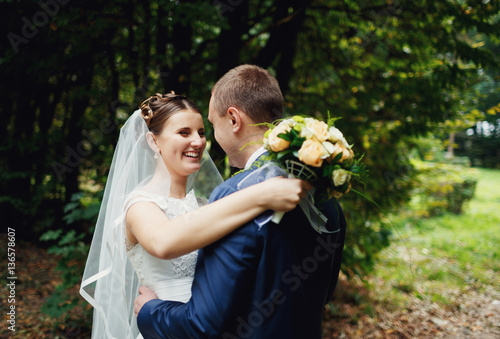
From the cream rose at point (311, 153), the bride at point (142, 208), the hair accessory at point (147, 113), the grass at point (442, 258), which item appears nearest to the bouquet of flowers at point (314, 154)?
the cream rose at point (311, 153)

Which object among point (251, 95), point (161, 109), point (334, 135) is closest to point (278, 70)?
point (161, 109)

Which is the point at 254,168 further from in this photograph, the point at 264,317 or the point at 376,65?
the point at 376,65

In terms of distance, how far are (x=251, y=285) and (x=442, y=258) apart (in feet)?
26.0

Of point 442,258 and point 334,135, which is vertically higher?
point 334,135

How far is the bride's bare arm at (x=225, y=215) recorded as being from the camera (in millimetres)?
1280

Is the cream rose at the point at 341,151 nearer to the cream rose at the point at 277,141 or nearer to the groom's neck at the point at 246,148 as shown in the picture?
the cream rose at the point at 277,141

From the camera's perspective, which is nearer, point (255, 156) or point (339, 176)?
point (339, 176)

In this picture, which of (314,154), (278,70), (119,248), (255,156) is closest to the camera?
(314,154)

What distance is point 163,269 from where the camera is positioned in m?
1.95

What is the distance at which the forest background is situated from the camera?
12.1ft

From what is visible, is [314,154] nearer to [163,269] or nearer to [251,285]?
[251,285]

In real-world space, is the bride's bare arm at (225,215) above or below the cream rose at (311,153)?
below

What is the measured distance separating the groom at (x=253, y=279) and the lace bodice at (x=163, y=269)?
0.87 ft

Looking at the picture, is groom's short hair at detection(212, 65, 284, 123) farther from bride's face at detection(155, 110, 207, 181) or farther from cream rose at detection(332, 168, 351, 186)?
cream rose at detection(332, 168, 351, 186)
